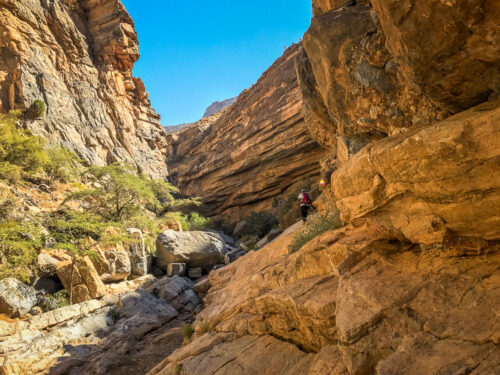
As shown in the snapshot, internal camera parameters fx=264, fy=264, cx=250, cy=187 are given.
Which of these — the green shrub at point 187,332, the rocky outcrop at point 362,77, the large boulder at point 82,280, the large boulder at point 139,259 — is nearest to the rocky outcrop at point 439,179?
the rocky outcrop at point 362,77

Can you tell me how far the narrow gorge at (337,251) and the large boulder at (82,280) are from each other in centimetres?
6

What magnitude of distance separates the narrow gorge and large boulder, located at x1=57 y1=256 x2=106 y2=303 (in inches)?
2.3

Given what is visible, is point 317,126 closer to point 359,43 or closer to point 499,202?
point 359,43

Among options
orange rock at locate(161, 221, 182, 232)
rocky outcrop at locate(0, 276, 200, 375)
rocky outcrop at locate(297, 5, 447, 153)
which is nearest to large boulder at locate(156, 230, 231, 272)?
rocky outcrop at locate(0, 276, 200, 375)

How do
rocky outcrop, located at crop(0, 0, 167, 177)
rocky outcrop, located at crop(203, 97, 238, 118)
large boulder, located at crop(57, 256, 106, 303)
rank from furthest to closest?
rocky outcrop, located at crop(203, 97, 238, 118) < rocky outcrop, located at crop(0, 0, 167, 177) < large boulder, located at crop(57, 256, 106, 303)

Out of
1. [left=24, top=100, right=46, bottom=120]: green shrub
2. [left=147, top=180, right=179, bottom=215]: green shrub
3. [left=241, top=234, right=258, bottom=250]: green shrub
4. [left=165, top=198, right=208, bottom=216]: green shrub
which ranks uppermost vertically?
[left=24, top=100, right=46, bottom=120]: green shrub

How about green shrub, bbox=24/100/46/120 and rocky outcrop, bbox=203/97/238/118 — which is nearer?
green shrub, bbox=24/100/46/120

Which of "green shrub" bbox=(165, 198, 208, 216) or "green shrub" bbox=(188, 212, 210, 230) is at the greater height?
"green shrub" bbox=(165, 198, 208, 216)

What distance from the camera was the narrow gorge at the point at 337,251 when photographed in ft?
8.69

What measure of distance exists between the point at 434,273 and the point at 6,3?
3454 centimetres

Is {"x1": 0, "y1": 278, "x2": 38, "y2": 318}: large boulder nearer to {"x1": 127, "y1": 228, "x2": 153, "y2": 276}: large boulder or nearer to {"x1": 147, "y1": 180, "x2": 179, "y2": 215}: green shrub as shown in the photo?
{"x1": 127, "y1": 228, "x2": 153, "y2": 276}: large boulder

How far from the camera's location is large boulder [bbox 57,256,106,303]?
10.4 m

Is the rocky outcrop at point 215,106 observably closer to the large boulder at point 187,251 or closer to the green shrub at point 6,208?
the large boulder at point 187,251

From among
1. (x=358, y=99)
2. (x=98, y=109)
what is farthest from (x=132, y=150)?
(x=358, y=99)
